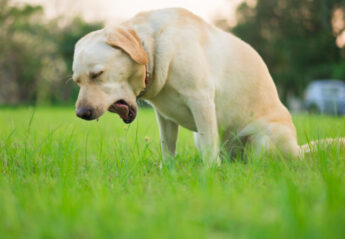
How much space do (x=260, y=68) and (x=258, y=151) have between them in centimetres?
87

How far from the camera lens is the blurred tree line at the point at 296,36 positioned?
23312 millimetres

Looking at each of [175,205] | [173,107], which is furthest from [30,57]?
[175,205]

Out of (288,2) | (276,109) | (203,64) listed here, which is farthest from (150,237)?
(288,2)

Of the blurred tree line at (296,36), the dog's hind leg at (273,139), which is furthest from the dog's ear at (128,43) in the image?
the blurred tree line at (296,36)

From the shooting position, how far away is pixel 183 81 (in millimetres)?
2824

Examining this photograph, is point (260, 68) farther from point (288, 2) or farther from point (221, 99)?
point (288, 2)

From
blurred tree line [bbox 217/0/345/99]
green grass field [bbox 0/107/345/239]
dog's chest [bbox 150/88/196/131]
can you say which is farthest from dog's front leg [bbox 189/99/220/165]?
blurred tree line [bbox 217/0/345/99]

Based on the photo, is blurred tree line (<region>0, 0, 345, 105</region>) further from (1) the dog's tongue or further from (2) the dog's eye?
(2) the dog's eye

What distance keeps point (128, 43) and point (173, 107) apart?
2.32 feet

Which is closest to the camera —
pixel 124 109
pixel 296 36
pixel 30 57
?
pixel 124 109

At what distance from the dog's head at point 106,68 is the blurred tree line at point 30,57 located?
1828 cm

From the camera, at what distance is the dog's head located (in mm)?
2561

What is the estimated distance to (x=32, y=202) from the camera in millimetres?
1651

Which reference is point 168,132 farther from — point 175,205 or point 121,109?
point 175,205
